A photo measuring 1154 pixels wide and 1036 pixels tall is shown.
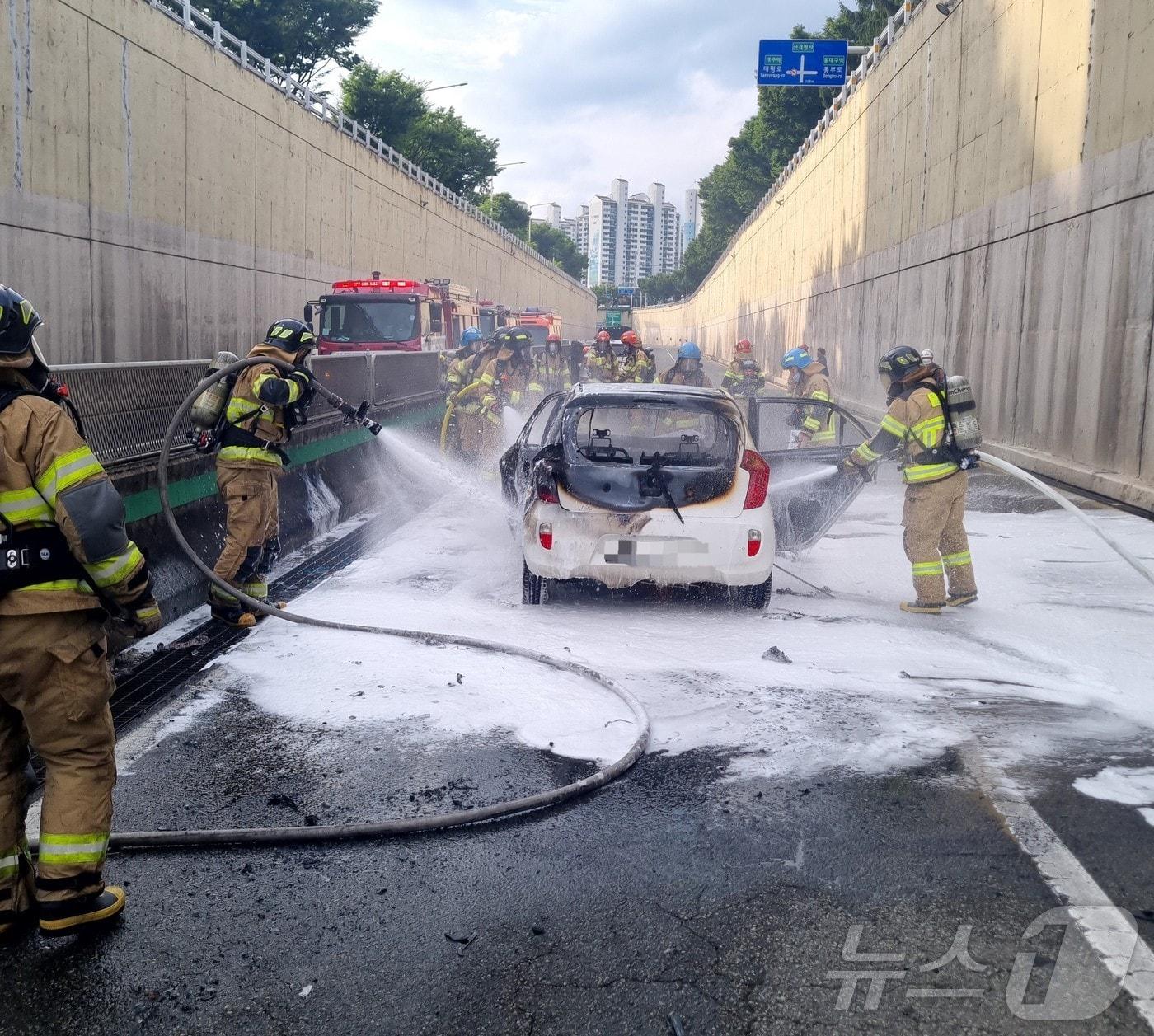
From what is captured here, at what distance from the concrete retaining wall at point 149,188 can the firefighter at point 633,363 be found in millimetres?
9223

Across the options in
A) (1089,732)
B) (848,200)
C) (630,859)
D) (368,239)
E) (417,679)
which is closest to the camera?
(630,859)

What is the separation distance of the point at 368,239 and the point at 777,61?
15503mm

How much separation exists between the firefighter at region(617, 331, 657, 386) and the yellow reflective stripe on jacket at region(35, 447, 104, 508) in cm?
1468

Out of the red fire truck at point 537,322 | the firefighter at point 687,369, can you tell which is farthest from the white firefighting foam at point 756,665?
the red fire truck at point 537,322

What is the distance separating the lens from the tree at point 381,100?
72.8 metres

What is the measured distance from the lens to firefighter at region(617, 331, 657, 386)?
59.3ft

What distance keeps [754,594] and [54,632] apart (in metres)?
5.02

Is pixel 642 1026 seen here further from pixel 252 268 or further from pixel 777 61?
pixel 777 61

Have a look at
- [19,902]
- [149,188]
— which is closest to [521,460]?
[19,902]

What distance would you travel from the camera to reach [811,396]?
13.4 m

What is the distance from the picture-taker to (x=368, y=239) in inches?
1720

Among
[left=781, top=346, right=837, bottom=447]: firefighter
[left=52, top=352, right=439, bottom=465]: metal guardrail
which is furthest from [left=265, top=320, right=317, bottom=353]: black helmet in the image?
[left=781, top=346, right=837, bottom=447]: firefighter

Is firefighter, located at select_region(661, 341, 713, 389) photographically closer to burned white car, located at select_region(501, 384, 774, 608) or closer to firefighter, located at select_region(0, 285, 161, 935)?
burned white car, located at select_region(501, 384, 774, 608)

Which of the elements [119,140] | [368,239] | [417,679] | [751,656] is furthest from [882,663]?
[368,239]
